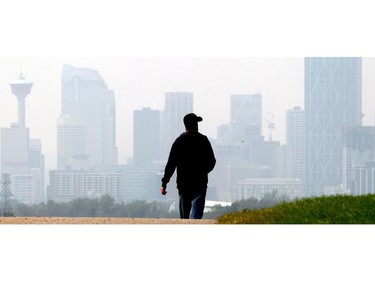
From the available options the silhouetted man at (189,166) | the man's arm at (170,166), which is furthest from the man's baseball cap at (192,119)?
the man's arm at (170,166)

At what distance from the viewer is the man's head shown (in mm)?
17328

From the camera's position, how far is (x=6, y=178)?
33.5 m

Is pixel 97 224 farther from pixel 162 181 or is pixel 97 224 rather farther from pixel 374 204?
pixel 374 204

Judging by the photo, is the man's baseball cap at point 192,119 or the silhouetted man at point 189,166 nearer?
the man's baseball cap at point 192,119

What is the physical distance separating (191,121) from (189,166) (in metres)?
0.84

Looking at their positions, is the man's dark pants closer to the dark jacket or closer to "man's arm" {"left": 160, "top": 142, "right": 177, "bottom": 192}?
the dark jacket

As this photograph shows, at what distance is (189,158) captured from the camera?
17516 mm

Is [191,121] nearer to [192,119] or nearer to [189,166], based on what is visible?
[192,119]

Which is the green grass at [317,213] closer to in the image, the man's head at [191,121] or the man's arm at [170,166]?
the man's arm at [170,166]

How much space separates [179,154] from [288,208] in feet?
7.96

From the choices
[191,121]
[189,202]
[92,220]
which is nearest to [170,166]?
[189,202]

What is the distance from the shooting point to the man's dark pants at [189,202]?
17484mm

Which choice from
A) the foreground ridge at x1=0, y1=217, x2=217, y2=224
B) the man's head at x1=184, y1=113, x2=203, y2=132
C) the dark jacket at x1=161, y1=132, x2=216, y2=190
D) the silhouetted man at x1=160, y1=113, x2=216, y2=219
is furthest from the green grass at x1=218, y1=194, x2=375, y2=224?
the man's head at x1=184, y1=113, x2=203, y2=132

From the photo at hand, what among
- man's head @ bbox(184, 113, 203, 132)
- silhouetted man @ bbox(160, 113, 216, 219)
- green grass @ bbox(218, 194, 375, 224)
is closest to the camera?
green grass @ bbox(218, 194, 375, 224)
